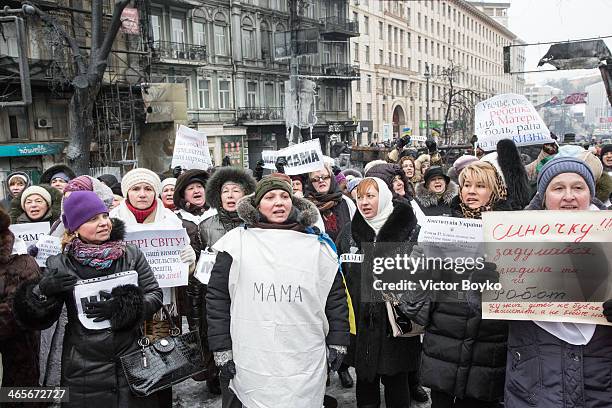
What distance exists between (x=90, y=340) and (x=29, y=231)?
1814 millimetres

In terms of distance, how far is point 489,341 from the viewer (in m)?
3.00

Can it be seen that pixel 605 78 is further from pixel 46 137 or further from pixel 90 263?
pixel 46 137

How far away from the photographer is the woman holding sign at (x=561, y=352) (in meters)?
2.42

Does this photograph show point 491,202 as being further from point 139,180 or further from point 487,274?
point 139,180

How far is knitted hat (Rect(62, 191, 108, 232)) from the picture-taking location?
126 inches

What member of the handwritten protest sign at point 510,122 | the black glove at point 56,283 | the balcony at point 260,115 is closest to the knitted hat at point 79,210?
Answer: the black glove at point 56,283

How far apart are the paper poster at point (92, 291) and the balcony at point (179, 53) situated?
26.7m

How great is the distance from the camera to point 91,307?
3051mm

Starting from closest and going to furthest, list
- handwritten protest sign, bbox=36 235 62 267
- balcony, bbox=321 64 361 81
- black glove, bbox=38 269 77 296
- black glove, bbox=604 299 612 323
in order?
black glove, bbox=604 299 612 323 < black glove, bbox=38 269 77 296 < handwritten protest sign, bbox=36 235 62 267 < balcony, bbox=321 64 361 81

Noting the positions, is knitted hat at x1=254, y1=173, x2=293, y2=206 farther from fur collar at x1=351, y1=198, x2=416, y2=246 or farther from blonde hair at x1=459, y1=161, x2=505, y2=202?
blonde hair at x1=459, y1=161, x2=505, y2=202

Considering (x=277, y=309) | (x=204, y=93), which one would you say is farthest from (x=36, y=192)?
(x=204, y=93)

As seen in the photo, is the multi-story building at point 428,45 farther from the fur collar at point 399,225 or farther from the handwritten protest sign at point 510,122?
the fur collar at point 399,225

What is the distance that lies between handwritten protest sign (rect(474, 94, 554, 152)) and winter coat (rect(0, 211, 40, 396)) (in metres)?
5.56

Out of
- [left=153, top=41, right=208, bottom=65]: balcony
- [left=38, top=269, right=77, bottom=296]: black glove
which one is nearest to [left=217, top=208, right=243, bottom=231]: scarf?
[left=38, top=269, right=77, bottom=296]: black glove
